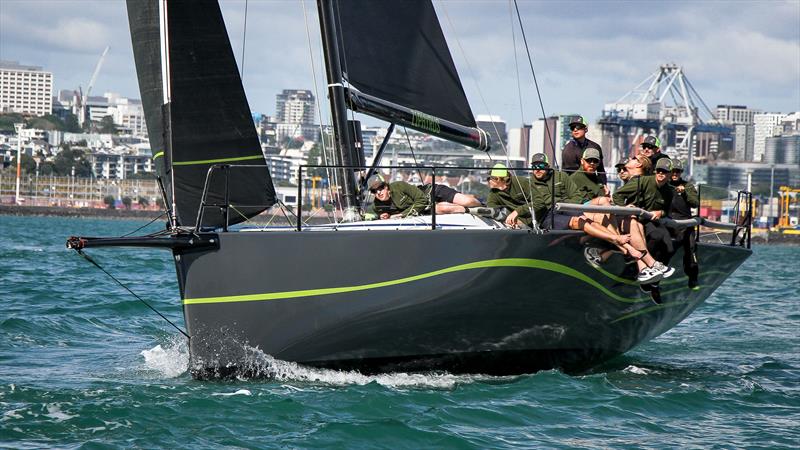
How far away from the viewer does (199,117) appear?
875cm

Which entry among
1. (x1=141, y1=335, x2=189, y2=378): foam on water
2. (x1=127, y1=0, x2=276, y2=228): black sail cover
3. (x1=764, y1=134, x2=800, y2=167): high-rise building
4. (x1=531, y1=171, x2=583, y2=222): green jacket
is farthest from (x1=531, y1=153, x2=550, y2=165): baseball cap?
(x1=764, y1=134, x2=800, y2=167): high-rise building

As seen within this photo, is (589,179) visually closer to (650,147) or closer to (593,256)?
(650,147)

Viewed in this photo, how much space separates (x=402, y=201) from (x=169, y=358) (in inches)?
94.5

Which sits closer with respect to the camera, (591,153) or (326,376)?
(326,376)

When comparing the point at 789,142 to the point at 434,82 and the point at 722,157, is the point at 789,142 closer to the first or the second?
the point at 722,157

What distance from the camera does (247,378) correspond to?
8.62 m

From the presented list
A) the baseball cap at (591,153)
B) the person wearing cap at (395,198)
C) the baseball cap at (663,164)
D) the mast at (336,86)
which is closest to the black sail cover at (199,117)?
the mast at (336,86)

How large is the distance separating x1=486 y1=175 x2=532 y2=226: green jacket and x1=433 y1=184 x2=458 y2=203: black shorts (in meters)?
0.41

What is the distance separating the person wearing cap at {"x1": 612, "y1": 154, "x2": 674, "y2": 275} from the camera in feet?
30.8

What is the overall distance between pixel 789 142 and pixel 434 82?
14664 cm

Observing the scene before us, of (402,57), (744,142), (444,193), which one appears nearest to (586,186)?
(444,193)

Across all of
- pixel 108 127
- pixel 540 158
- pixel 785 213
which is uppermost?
pixel 108 127

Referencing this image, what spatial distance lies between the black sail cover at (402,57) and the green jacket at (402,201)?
844mm

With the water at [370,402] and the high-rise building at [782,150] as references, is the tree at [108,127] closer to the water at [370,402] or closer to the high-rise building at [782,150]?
the high-rise building at [782,150]
